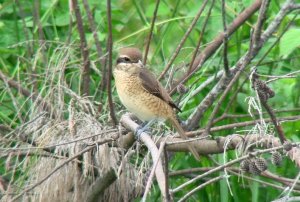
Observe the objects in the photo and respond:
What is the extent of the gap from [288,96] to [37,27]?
149cm

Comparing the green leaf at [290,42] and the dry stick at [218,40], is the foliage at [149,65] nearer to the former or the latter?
the dry stick at [218,40]

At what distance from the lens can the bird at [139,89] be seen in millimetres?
4082

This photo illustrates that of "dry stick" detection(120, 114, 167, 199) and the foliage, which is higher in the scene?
"dry stick" detection(120, 114, 167, 199)

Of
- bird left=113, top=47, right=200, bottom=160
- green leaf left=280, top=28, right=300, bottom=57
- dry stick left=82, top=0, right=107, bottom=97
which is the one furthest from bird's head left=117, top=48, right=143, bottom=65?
green leaf left=280, top=28, right=300, bottom=57

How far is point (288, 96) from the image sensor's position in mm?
4371

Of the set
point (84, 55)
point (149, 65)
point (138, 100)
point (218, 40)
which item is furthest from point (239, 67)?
point (149, 65)

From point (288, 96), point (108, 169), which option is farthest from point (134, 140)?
point (288, 96)

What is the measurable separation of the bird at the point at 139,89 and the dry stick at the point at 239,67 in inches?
10.2

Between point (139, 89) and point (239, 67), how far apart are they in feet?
A: 3.03

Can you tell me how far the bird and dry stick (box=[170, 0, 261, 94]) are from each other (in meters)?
0.10

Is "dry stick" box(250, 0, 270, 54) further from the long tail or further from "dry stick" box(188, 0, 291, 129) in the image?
the long tail

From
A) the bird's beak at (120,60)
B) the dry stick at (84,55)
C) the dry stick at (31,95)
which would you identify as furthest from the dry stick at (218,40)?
the dry stick at (31,95)

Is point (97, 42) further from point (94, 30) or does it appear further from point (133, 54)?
point (133, 54)

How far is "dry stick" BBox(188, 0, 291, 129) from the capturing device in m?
3.26
